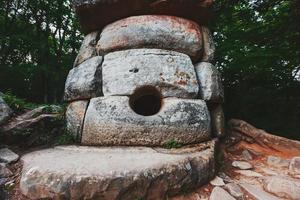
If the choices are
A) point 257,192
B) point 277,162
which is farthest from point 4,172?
point 277,162

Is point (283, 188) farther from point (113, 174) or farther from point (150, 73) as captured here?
point (150, 73)

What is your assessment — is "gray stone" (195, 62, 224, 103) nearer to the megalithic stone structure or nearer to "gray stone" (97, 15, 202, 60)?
the megalithic stone structure

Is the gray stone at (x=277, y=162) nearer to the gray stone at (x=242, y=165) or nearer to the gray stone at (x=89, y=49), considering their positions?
the gray stone at (x=242, y=165)

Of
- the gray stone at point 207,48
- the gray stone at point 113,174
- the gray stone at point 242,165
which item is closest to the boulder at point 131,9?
the gray stone at point 207,48

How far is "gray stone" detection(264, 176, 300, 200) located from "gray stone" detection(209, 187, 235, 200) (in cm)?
66

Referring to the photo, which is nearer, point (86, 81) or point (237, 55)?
point (86, 81)

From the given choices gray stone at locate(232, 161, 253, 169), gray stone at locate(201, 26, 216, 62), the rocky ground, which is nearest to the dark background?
gray stone at locate(201, 26, 216, 62)

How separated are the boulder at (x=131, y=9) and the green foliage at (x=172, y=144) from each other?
2606mm

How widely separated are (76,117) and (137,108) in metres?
1.55

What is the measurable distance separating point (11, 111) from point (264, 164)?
4.46m

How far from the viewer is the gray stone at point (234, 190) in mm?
2958

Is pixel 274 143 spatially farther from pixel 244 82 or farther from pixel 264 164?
pixel 244 82

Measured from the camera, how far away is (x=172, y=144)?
12.3 ft

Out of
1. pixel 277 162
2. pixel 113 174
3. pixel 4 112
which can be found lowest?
pixel 277 162
